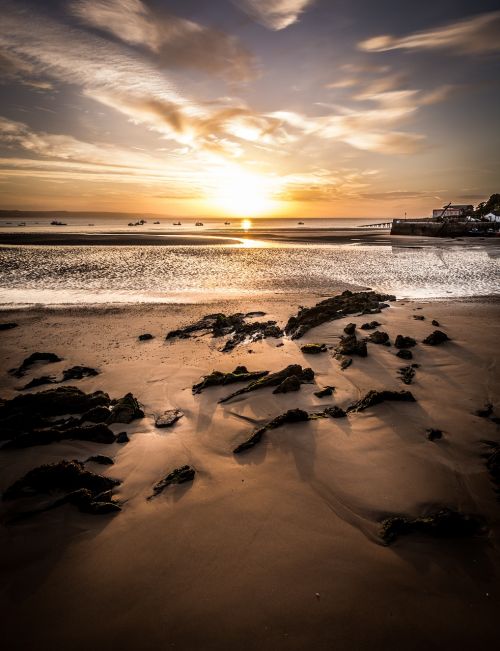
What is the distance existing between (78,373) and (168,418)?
3.51 metres

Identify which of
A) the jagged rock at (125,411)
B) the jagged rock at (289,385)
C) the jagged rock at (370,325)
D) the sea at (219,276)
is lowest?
the jagged rock at (125,411)

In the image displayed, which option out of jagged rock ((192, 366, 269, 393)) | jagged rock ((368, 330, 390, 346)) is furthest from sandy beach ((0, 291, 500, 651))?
jagged rock ((368, 330, 390, 346))

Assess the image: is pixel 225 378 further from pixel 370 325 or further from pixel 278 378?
pixel 370 325

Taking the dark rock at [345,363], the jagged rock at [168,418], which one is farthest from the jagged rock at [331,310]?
the jagged rock at [168,418]

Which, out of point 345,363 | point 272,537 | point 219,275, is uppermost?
point 219,275

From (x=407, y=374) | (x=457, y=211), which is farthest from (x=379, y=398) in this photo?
(x=457, y=211)

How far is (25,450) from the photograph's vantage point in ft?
17.7

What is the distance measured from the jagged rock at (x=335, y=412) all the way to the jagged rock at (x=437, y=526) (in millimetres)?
2220

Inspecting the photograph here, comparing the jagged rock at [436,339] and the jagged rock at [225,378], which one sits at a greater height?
the jagged rock at [436,339]

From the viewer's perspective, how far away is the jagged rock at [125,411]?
6.23 meters

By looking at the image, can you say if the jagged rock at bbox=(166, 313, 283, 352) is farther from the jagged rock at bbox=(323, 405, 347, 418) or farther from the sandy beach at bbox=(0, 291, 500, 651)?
the jagged rock at bbox=(323, 405, 347, 418)

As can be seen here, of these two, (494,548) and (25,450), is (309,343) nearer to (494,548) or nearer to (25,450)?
(494,548)

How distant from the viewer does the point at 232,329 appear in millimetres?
11641

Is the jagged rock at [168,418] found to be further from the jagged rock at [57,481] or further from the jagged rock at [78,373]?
the jagged rock at [78,373]
